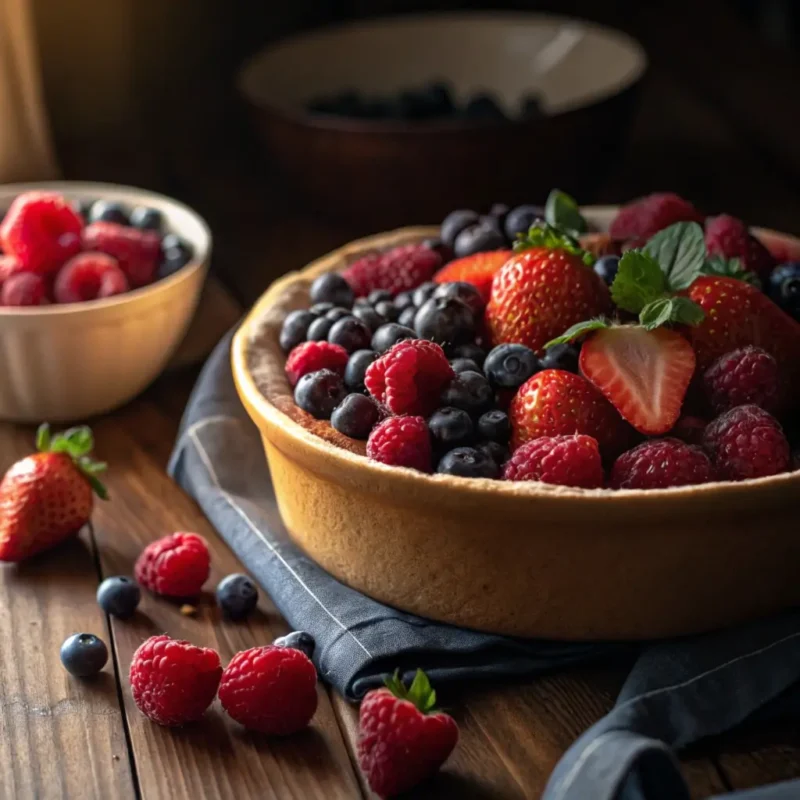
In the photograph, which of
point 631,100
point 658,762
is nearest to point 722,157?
point 631,100

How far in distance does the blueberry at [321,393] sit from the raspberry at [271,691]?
291 mm

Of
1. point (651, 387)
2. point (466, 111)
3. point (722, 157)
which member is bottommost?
point (722, 157)

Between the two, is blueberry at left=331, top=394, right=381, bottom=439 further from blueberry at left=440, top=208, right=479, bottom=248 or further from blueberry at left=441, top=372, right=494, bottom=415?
blueberry at left=440, top=208, right=479, bottom=248

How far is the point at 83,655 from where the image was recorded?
127 cm

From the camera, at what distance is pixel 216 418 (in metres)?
1.68

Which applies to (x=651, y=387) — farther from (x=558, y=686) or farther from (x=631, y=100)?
(x=631, y=100)

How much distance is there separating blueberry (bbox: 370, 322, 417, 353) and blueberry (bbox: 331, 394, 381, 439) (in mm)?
83

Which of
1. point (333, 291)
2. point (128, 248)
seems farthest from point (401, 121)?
point (333, 291)

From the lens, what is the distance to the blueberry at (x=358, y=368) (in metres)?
1.37

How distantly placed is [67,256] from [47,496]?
440mm

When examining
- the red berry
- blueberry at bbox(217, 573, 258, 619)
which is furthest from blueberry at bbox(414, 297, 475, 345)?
the red berry

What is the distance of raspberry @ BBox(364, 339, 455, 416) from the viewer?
129 centimetres

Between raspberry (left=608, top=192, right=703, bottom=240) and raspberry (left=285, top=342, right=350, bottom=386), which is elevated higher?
raspberry (left=608, top=192, right=703, bottom=240)

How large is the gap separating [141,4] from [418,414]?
70.4 inches
